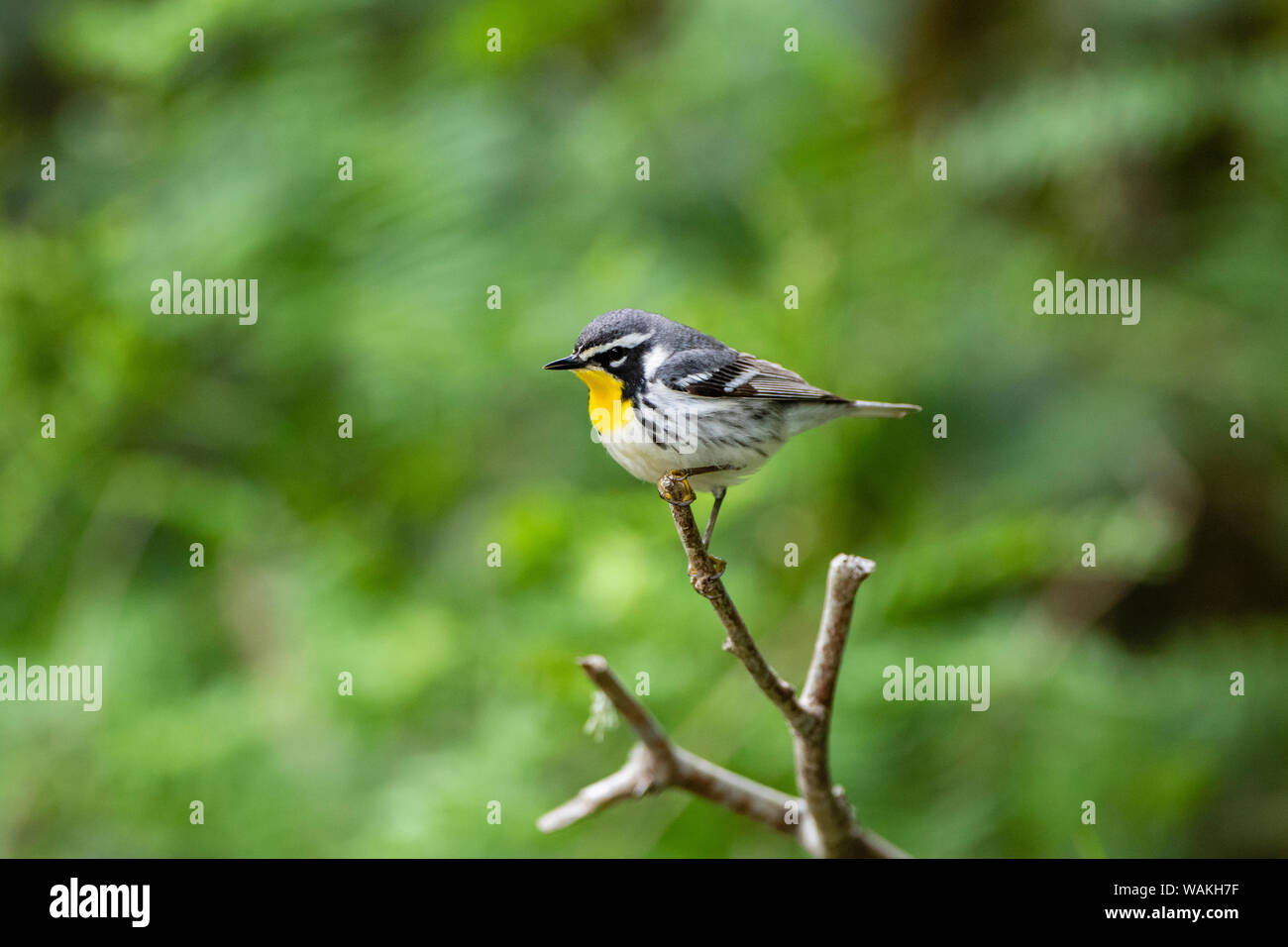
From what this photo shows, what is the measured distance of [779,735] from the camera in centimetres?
274

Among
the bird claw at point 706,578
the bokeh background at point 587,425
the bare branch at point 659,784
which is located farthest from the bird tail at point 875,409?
the bokeh background at point 587,425

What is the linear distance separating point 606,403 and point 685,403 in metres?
0.12

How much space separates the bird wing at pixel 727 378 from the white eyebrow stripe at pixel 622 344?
94 mm

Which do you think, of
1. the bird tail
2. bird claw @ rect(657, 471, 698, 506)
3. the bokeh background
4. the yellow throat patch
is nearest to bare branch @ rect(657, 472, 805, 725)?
bird claw @ rect(657, 471, 698, 506)

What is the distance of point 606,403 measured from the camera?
1.73 metres

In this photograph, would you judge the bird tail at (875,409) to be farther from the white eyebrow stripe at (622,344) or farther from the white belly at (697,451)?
the white eyebrow stripe at (622,344)

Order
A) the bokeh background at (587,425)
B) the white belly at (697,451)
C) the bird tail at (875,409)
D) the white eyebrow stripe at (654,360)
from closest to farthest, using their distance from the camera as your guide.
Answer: the white belly at (697,451), the white eyebrow stripe at (654,360), the bird tail at (875,409), the bokeh background at (587,425)

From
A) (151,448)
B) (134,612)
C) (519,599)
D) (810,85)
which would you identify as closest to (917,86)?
(810,85)

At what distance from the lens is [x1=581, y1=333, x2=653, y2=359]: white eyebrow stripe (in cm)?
161

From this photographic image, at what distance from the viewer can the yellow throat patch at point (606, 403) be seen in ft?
5.44

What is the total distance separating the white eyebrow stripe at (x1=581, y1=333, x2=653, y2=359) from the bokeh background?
1.10 m
